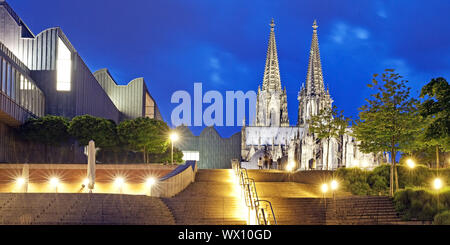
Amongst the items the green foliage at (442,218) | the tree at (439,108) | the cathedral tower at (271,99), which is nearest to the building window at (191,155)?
the cathedral tower at (271,99)

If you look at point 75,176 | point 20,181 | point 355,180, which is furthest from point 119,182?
point 355,180

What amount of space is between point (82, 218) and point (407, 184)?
17.8 metres

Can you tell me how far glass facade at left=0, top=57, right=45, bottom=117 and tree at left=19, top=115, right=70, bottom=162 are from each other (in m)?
1.95

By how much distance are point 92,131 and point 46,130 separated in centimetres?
376

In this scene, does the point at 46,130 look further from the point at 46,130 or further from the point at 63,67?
the point at 63,67

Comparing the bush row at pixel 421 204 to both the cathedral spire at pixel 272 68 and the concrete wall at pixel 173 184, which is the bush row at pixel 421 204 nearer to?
the concrete wall at pixel 173 184

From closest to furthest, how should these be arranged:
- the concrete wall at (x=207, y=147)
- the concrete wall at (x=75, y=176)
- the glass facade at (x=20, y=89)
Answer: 1. the concrete wall at (x=75, y=176)
2. the glass facade at (x=20, y=89)
3. the concrete wall at (x=207, y=147)

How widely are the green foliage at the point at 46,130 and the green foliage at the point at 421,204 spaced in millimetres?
29681

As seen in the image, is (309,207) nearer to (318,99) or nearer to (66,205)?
(66,205)

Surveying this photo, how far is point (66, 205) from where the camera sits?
16016 millimetres

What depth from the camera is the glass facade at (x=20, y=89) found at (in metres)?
36.2

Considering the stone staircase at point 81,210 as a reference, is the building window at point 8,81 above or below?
above

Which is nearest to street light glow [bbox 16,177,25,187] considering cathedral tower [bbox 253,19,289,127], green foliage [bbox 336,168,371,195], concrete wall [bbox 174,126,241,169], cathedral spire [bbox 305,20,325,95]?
green foliage [bbox 336,168,371,195]
